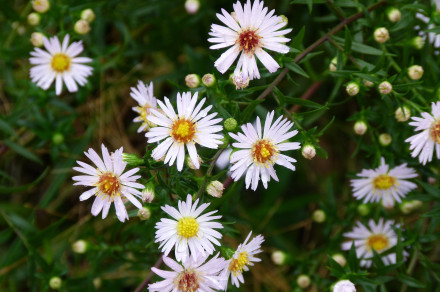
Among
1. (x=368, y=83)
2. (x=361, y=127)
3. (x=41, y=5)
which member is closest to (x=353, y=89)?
(x=368, y=83)

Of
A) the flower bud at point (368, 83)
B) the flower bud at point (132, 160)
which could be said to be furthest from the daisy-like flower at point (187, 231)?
the flower bud at point (368, 83)

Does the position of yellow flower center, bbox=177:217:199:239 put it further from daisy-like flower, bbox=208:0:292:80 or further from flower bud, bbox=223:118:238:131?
daisy-like flower, bbox=208:0:292:80

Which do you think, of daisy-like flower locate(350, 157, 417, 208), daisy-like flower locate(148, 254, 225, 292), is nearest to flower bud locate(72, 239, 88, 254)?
daisy-like flower locate(148, 254, 225, 292)

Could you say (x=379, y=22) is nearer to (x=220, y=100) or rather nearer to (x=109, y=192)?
(x=220, y=100)

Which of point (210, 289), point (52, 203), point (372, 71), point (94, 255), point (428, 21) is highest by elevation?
point (428, 21)

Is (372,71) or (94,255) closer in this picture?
(372,71)

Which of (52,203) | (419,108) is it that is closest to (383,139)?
(419,108)
